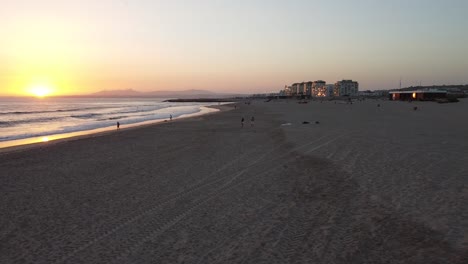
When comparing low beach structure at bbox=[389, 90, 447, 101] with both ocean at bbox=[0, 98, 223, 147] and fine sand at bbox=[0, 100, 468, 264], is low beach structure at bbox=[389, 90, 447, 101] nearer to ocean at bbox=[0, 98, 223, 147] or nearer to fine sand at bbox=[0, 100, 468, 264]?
→ ocean at bbox=[0, 98, 223, 147]

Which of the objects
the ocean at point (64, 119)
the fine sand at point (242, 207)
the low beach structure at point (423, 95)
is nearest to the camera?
the fine sand at point (242, 207)

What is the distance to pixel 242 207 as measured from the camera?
8281 mm

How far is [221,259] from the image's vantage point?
5652mm

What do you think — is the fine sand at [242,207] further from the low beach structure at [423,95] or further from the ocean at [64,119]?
the low beach structure at [423,95]

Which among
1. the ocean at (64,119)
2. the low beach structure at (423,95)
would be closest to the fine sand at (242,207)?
the ocean at (64,119)

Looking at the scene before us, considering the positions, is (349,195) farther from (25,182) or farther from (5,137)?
(5,137)

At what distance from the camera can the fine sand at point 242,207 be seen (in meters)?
5.92

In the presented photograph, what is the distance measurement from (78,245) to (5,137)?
23674 millimetres

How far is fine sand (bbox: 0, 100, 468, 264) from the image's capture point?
233 inches

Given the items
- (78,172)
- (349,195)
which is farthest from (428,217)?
(78,172)

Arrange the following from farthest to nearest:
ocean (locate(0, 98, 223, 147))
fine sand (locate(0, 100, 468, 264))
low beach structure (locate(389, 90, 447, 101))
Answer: low beach structure (locate(389, 90, 447, 101)), ocean (locate(0, 98, 223, 147)), fine sand (locate(0, 100, 468, 264))

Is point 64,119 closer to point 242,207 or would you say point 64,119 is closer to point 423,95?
point 242,207

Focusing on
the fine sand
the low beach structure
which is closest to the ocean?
the fine sand

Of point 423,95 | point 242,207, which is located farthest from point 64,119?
point 423,95
